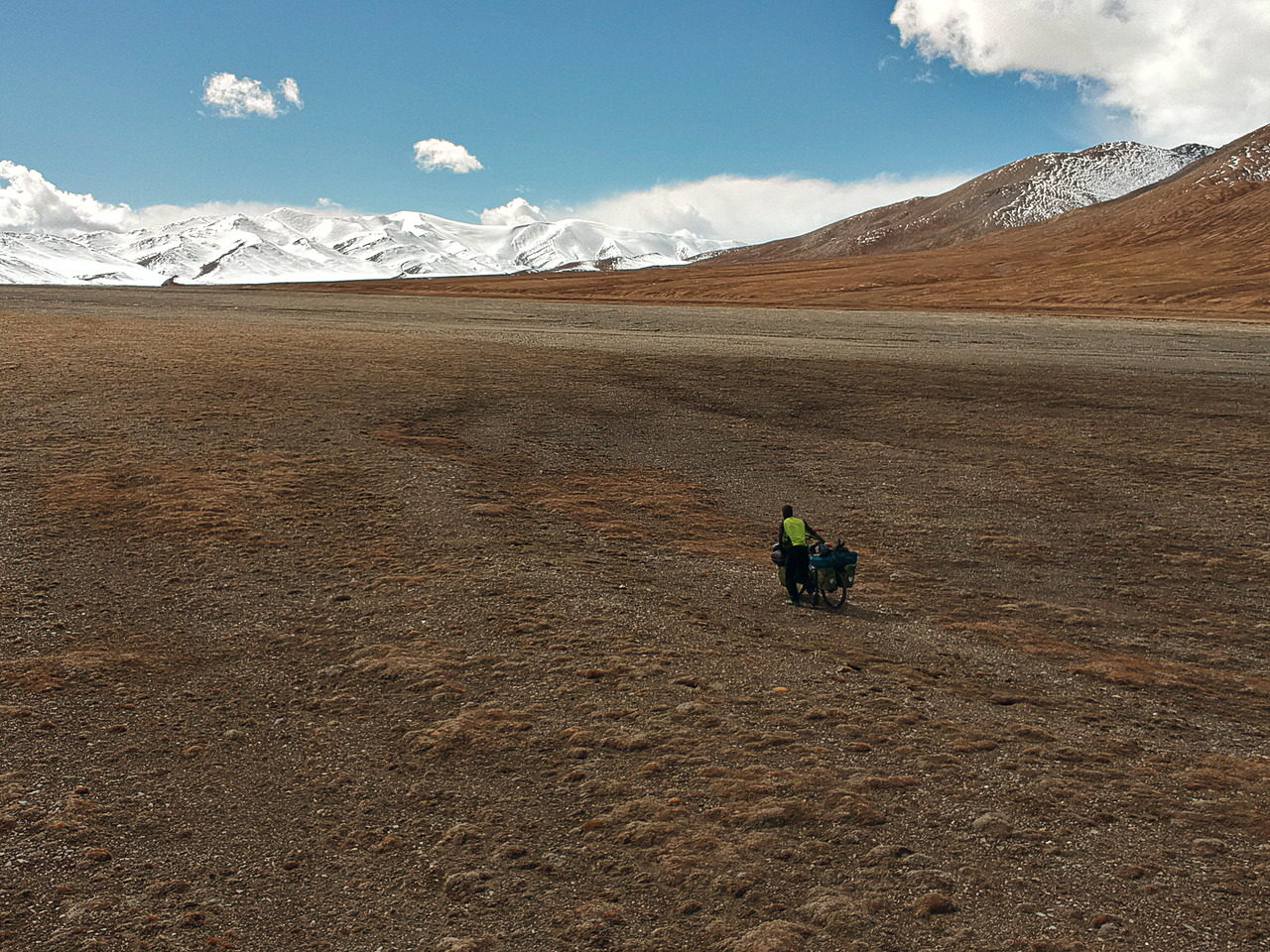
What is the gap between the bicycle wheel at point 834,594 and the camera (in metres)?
11.0

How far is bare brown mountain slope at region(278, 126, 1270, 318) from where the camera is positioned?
88500 millimetres

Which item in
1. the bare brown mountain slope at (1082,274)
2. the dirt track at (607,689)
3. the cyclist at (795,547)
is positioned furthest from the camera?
the bare brown mountain slope at (1082,274)

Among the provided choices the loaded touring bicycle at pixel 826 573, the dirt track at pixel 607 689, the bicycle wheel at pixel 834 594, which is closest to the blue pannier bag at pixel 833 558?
the loaded touring bicycle at pixel 826 573

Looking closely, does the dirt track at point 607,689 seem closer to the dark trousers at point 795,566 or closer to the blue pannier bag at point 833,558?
the dark trousers at point 795,566

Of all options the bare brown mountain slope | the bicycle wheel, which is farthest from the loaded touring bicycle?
the bare brown mountain slope

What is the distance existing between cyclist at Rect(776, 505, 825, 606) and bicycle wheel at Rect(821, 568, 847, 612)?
13.7 inches

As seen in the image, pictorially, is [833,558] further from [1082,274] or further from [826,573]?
[1082,274]

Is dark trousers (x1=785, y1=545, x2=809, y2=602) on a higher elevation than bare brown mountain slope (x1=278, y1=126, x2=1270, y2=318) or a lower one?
lower

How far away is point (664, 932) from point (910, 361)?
106ft

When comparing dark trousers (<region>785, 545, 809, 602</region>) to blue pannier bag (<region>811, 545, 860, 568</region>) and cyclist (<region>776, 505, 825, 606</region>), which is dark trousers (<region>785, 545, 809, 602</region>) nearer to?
cyclist (<region>776, 505, 825, 606</region>)

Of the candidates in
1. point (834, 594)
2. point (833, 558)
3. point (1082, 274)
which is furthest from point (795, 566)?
point (1082, 274)

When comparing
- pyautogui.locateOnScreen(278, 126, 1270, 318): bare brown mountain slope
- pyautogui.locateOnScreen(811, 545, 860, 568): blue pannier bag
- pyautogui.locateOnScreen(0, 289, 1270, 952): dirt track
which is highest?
pyautogui.locateOnScreen(278, 126, 1270, 318): bare brown mountain slope

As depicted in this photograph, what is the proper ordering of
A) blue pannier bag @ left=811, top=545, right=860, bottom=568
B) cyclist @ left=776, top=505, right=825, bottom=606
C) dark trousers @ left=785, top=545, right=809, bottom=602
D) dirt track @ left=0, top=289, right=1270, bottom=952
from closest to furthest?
dirt track @ left=0, top=289, right=1270, bottom=952 < blue pannier bag @ left=811, top=545, right=860, bottom=568 < cyclist @ left=776, top=505, right=825, bottom=606 < dark trousers @ left=785, top=545, right=809, bottom=602

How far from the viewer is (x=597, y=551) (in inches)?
515
